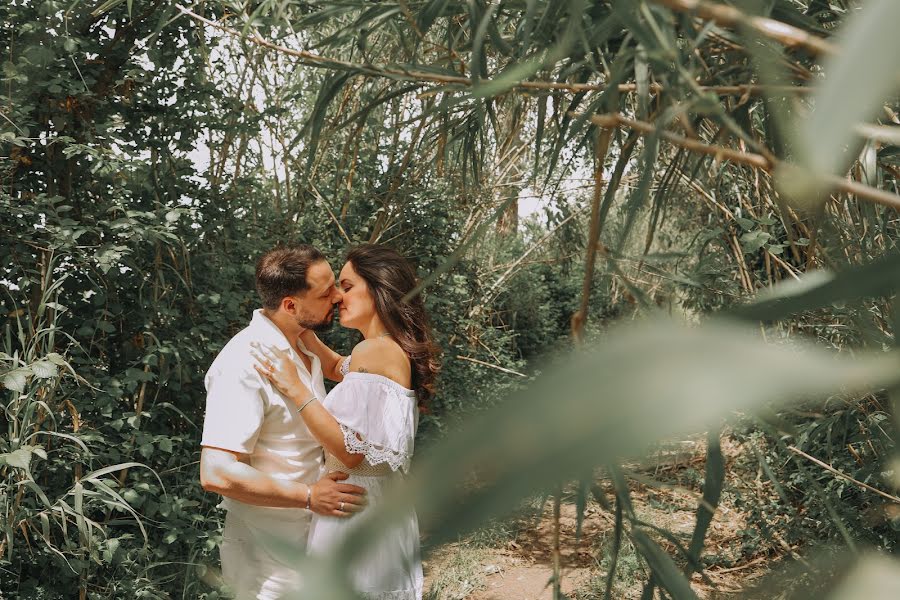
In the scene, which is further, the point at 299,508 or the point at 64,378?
the point at 64,378

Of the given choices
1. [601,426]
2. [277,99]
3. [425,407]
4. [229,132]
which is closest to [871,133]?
[601,426]


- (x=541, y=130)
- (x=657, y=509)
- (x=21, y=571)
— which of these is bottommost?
(x=657, y=509)

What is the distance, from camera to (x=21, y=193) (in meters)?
2.89

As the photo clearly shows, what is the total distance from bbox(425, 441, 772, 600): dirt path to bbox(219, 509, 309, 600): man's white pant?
1.70 meters

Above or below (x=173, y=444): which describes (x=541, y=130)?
above

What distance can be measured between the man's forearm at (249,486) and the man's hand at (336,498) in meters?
0.06

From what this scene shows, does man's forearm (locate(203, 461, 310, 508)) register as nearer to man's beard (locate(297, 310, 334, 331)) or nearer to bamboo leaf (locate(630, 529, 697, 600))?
man's beard (locate(297, 310, 334, 331))

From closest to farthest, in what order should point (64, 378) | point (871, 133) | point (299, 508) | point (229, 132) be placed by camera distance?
point (871, 133), point (299, 508), point (64, 378), point (229, 132)

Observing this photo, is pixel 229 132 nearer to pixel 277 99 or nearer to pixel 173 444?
pixel 277 99

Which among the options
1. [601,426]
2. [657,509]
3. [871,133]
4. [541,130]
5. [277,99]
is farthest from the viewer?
[657,509]

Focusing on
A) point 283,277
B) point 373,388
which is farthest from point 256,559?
point 283,277

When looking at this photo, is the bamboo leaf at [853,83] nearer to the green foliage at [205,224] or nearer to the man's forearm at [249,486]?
the green foliage at [205,224]

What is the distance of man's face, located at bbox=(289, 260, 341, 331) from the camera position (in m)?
2.50

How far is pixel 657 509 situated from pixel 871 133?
5.30 metres
